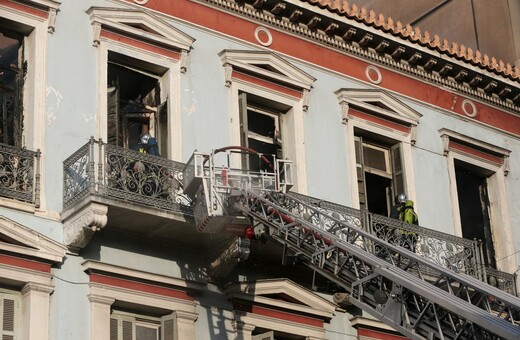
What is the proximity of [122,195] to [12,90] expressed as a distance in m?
2.53

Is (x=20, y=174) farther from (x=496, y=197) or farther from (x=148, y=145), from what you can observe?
(x=496, y=197)

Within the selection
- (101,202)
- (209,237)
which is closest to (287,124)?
(209,237)

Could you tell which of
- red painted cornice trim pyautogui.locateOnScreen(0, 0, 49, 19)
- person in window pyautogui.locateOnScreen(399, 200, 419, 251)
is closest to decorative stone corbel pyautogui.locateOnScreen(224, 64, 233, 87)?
red painted cornice trim pyautogui.locateOnScreen(0, 0, 49, 19)

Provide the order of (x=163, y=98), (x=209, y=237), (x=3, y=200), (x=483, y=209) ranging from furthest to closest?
(x=483, y=209)
(x=163, y=98)
(x=209, y=237)
(x=3, y=200)

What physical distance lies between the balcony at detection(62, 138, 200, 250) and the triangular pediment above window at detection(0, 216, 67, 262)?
272mm

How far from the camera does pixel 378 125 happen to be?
25516 millimetres

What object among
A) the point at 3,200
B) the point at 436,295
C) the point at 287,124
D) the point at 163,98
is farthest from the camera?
the point at 287,124

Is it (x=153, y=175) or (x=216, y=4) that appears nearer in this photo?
(x=153, y=175)

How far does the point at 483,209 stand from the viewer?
27391mm

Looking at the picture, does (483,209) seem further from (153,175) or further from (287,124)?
(153,175)


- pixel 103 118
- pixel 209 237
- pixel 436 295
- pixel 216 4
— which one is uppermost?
pixel 216 4

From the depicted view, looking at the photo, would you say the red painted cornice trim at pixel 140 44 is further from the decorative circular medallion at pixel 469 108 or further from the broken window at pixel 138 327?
the decorative circular medallion at pixel 469 108

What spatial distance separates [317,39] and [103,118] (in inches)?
206

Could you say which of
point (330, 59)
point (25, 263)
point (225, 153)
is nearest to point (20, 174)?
point (25, 263)
